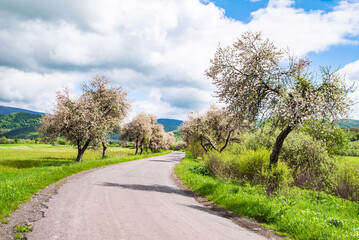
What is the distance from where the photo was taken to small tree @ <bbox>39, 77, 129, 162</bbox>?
84.4 feet

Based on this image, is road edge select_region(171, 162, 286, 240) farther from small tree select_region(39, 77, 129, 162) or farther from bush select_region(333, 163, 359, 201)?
small tree select_region(39, 77, 129, 162)

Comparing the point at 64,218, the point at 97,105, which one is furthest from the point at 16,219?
the point at 97,105

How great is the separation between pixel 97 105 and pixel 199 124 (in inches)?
681

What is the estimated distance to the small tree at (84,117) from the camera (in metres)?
25.7

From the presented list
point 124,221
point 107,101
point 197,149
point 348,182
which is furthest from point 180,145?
point 124,221

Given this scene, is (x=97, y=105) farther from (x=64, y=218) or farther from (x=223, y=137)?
(x=64, y=218)

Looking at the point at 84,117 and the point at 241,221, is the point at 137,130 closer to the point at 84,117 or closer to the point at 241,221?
the point at 84,117

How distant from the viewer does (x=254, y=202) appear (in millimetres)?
9602

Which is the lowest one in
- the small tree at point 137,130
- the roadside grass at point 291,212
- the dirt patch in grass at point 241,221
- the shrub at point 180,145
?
the shrub at point 180,145

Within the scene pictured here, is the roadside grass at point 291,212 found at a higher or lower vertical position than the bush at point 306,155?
lower

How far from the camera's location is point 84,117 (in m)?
25.9

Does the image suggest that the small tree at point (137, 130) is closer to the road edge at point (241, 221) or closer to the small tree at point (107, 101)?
the small tree at point (107, 101)

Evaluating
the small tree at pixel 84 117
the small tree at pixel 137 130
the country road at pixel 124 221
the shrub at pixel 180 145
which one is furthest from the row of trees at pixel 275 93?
the shrub at pixel 180 145

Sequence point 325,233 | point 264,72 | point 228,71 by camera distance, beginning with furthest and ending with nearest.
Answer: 1. point 228,71
2. point 264,72
3. point 325,233
